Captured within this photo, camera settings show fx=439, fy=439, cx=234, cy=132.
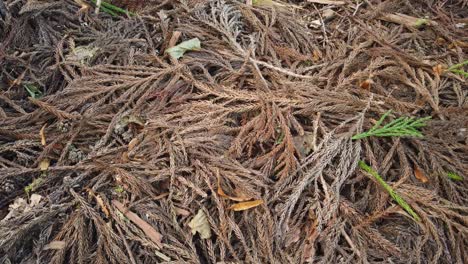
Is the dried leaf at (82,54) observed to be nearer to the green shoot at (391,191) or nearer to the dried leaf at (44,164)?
the dried leaf at (44,164)

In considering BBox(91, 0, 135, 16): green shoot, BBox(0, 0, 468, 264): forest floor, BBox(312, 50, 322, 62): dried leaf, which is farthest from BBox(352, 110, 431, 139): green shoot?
BBox(91, 0, 135, 16): green shoot

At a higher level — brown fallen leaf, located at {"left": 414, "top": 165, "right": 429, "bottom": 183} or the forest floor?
the forest floor

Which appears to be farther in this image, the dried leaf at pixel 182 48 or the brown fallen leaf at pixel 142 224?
the dried leaf at pixel 182 48

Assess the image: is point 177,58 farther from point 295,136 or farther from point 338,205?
point 338,205

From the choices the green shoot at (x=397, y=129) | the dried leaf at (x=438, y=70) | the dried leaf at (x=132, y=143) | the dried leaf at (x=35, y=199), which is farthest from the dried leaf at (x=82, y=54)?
the dried leaf at (x=438, y=70)

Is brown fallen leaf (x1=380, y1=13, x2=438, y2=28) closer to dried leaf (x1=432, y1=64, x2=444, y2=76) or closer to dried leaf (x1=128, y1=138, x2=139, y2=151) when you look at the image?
dried leaf (x1=432, y1=64, x2=444, y2=76)

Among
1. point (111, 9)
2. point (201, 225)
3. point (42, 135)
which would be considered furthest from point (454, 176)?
point (111, 9)

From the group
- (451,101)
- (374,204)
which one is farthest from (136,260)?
(451,101)
